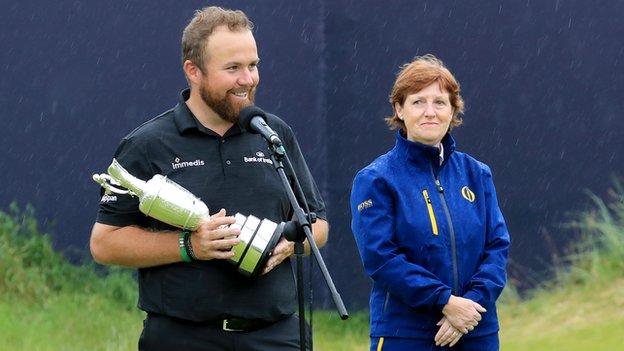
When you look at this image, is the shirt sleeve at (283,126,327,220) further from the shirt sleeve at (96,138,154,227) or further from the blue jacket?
the shirt sleeve at (96,138,154,227)

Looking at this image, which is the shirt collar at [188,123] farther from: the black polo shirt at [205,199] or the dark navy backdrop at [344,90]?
the dark navy backdrop at [344,90]

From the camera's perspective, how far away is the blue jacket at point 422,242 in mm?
4844

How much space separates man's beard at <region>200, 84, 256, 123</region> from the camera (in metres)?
4.45

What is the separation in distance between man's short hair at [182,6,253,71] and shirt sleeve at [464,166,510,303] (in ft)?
3.87

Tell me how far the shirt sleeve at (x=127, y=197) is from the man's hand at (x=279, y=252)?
462 millimetres

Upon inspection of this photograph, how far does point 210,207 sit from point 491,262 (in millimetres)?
1132

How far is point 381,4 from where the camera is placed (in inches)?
328

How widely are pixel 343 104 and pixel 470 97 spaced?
80 centimetres

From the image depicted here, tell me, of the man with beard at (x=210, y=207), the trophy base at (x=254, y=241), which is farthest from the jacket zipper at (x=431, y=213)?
the trophy base at (x=254, y=241)

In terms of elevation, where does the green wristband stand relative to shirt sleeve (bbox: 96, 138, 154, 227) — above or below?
below

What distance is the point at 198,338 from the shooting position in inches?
174

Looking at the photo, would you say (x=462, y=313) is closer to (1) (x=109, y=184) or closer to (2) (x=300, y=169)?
(2) (x=300, y=169)

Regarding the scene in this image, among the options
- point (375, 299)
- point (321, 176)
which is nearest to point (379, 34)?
point (321, 176)

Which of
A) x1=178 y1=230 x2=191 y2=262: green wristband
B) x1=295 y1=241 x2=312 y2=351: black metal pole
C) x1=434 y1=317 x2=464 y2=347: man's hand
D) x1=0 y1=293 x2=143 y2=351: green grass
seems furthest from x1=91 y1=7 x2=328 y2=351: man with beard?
x1=0 y1=293 x2=143 y2=351: green grass
